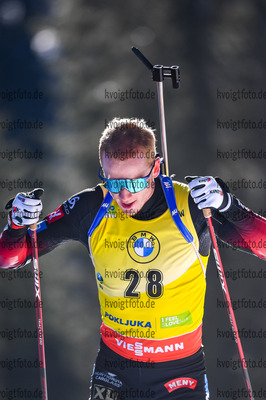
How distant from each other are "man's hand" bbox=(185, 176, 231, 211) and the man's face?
0.18 m

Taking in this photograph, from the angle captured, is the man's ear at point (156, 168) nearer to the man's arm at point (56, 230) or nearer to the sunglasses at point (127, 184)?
the sunglasses at point (127, 184)

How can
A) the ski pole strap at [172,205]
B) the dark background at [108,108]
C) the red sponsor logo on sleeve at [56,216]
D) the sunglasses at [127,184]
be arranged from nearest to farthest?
the sunglasses at [127,184]
the ski pole strap at [172,205]
the red sponsor logo on sleeve at [56,216]
the dark background at [108,108]

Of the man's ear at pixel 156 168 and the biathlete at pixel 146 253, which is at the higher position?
the man's ear at pixel 156 168

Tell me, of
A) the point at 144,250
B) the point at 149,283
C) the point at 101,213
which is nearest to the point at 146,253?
the point at 144,250

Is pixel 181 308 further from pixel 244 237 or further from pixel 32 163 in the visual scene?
pixel 32 163

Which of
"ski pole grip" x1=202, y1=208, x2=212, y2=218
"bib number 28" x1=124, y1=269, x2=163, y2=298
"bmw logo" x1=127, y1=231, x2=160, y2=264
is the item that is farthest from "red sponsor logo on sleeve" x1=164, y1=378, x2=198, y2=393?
"ski pole grip" x1=202, y1=208, x2=212, y2=218

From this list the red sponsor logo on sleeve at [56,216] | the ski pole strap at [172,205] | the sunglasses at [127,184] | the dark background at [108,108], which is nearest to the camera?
the sunglasses at [127,184]

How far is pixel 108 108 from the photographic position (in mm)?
4266

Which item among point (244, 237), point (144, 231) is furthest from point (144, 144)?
point (244, 237)

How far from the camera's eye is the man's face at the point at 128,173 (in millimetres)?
2102

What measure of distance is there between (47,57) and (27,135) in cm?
60

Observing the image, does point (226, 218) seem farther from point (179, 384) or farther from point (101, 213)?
point (179, 384)

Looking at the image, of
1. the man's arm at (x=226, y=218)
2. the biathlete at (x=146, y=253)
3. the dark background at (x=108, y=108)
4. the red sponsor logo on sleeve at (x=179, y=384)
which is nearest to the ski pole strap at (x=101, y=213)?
the biathlete at (x=146, y=253)

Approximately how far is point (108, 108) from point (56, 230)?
2085 mm
